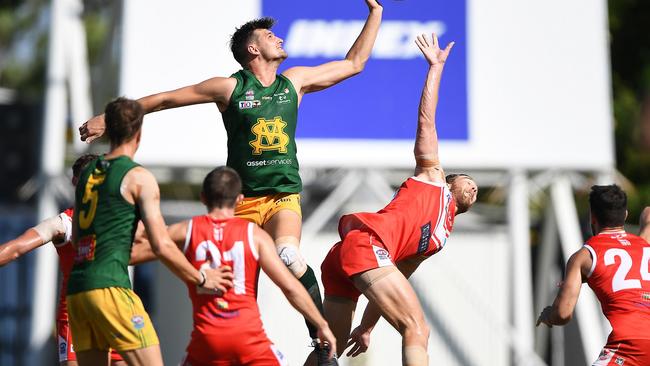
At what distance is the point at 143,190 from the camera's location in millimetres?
7453

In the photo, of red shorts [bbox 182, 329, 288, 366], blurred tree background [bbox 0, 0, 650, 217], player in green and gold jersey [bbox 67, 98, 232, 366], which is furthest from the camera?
blurred tree background [bbox 0, 0, 650, 217]

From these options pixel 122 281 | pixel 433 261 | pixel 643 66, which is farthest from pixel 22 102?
pixel 122 281

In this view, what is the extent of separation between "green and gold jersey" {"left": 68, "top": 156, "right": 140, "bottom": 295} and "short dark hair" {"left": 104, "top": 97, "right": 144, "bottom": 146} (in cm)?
15

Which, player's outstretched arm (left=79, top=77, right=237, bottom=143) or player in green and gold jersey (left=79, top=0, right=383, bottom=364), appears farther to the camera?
player in green and gold jersey (left=79, top=0, right=383, bottom=364)

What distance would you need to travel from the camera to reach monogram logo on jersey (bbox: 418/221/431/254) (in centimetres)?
878

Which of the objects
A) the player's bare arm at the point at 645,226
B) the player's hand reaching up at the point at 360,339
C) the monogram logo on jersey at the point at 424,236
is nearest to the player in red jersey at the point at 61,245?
the player's hand reaching up at the point at 360,339

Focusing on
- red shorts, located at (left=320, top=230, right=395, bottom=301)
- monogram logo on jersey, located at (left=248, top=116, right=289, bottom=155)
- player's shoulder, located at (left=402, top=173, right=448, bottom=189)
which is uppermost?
monogram logo on jersey, located at (left=248, top=116, right=289, bottom=155)

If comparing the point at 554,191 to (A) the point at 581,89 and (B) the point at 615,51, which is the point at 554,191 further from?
(B) the point at 615,51

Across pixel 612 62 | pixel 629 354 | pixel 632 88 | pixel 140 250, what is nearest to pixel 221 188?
pixel 140 250

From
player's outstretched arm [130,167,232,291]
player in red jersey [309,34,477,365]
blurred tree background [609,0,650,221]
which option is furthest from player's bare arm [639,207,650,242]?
blurred tree background [609,0,650,221]

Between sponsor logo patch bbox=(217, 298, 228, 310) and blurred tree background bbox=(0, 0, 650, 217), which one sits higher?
blurred tree background bbox=(0, 0, 650, 217)

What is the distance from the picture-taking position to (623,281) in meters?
8.52

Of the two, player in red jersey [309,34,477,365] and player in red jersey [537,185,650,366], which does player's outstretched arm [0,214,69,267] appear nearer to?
player in red jersey [309,34,477,365]

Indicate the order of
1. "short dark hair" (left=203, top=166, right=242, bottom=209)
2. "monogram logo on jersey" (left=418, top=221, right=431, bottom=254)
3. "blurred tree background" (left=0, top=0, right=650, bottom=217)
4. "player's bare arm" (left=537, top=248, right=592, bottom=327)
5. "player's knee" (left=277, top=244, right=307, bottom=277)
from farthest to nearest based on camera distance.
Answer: "blurred tree background" (left=0, top=0, right=650, bottom=217) < "monogram logo on jersey" (left=418, top=221, right=431, bottom=254) < "player's knee" (left=277, top=244, right=307, bottom=277) < "player's bare arm" (left=537, top=248, right=592, bottom=327) < "short dark hair" (left=203, top=166, right=242, bottom=209)
